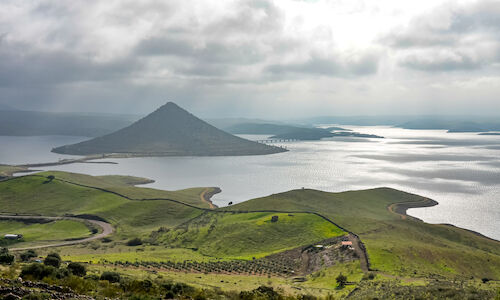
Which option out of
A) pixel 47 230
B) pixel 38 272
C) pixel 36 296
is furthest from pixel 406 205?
pixel 36 296

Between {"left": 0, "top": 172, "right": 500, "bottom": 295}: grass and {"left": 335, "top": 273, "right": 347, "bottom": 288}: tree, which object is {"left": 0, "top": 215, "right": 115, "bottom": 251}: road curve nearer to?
{"left": 0, "top": 172, "right": 500, "bottom": 295}: grass

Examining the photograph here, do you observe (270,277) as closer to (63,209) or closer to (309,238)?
(309,238)

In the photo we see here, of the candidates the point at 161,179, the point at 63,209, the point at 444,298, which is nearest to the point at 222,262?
the point at 444,298

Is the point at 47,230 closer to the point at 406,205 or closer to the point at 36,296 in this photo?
the point at 36,296

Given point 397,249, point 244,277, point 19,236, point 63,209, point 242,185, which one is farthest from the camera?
point 242,185

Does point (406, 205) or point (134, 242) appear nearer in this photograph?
point (134, 242)

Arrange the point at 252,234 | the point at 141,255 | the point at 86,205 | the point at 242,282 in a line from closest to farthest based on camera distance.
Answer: the point at 242,282, the point at 141,255, the point at 252,234, the point at 86,205

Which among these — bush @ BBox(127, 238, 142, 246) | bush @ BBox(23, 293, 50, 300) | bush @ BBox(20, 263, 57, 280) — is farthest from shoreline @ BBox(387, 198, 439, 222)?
bush @ BBox(23, 293, 50, 300)
